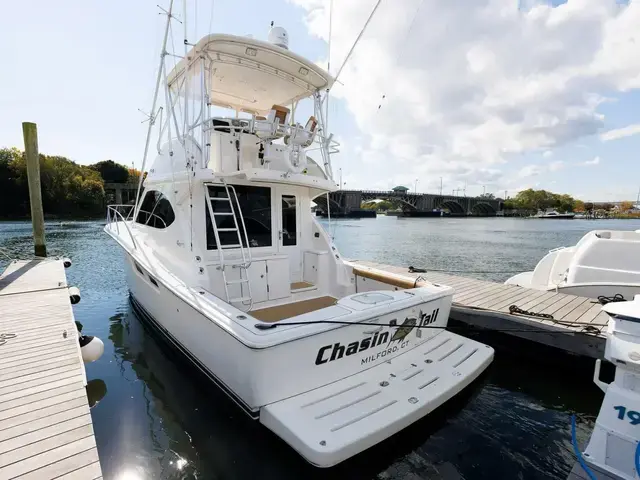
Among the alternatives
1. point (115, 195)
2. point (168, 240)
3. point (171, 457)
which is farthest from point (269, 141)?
point (115, 195)

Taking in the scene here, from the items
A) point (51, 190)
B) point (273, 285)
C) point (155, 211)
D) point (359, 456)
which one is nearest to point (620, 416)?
point (359, 456)

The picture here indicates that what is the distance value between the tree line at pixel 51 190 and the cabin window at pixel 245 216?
148ft

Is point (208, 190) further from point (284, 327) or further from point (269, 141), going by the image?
point (284, 327)

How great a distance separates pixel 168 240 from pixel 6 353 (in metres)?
2.30

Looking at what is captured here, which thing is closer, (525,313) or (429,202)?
(525,313)

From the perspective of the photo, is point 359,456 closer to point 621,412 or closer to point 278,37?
point 621,412

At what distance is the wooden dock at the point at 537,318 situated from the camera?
15.8 ft

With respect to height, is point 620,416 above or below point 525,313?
above

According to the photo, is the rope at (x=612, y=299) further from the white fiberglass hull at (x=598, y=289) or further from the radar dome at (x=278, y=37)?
the radar dome at (x=278, y=37)

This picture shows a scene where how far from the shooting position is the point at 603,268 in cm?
707

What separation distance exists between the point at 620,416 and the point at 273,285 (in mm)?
4088

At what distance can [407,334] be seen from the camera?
4.00 m

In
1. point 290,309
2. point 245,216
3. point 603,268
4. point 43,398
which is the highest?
point 245,216

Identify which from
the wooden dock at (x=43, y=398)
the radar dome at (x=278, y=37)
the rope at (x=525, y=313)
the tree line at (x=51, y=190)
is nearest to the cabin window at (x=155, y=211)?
the wooden dock at (x=43, y=398)
